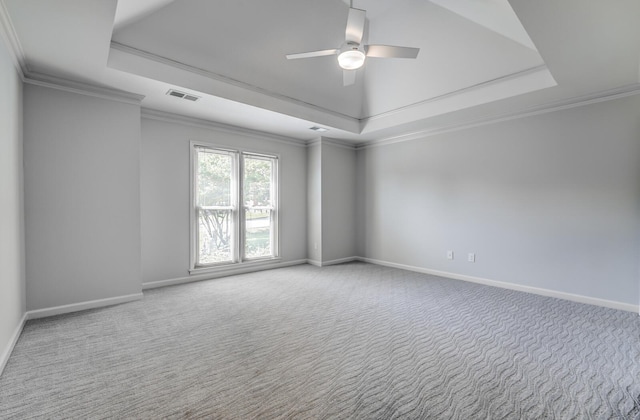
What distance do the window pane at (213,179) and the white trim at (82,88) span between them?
50.4 inches

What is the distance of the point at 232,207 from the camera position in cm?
511

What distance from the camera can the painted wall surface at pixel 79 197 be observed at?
10.2 ft

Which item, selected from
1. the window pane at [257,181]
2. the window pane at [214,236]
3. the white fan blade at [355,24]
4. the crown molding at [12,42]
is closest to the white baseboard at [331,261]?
the window pane at [257,181]

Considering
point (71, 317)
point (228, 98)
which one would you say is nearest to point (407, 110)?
point (228, 98)

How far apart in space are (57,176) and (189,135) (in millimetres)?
1812

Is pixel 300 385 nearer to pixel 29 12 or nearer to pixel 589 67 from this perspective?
pixel 29 12

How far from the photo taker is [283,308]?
3.50 m

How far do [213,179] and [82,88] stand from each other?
2042 mm

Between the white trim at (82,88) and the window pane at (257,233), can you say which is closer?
the white trim at (82,88)

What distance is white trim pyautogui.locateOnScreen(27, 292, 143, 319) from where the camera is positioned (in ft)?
10.2

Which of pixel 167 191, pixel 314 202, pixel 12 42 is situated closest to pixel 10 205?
pixel 12 42

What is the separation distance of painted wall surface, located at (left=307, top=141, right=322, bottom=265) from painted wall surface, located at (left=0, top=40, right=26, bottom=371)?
13.8ft

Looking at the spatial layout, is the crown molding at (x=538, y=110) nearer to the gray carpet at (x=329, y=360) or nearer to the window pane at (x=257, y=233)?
the gray carpet at (x=329, y=360)

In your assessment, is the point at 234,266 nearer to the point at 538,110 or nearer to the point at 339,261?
the point at 339,261
